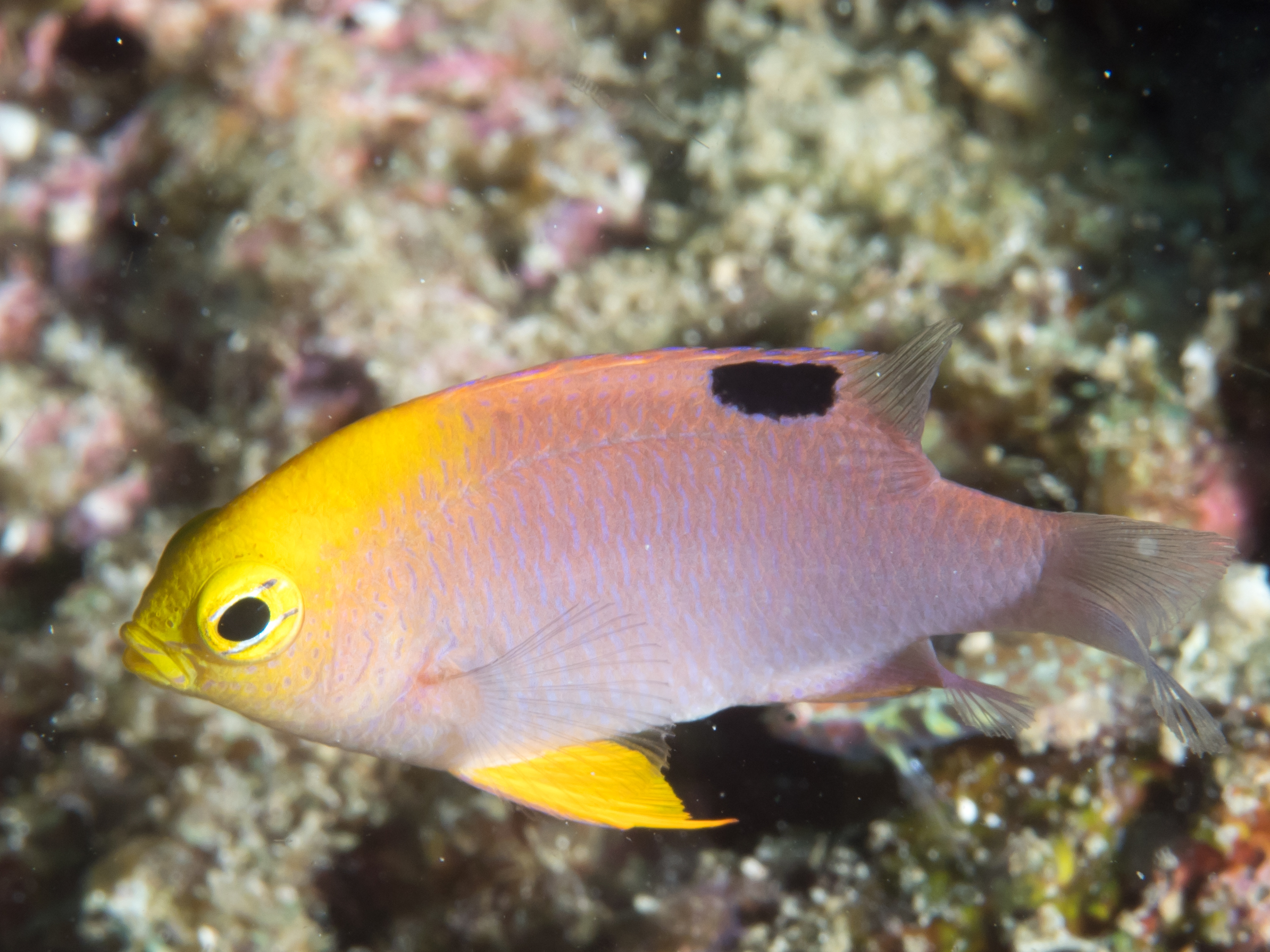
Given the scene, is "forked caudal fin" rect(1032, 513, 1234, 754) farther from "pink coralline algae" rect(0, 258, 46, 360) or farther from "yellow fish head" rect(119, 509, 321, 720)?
"pink coralline algae" rect(0, 258, 46, 360)

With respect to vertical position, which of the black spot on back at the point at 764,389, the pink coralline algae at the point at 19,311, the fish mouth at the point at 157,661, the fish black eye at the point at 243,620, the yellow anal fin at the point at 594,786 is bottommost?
the yellow anal fin at the point at 594,786

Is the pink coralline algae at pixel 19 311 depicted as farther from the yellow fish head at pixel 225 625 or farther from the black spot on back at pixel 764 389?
the black spot on back at pixel 764 389

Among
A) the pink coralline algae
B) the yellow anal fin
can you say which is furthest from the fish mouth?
the pink coralline algae

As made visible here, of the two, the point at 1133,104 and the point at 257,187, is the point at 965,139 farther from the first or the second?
the point at 257,187

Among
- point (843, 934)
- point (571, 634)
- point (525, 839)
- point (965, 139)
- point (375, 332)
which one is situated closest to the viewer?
point (571, 634)

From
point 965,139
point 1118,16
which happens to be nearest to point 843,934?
point 965,139

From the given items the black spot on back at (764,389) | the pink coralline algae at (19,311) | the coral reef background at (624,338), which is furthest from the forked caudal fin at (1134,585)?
the pink coralline algae at (19,311)
